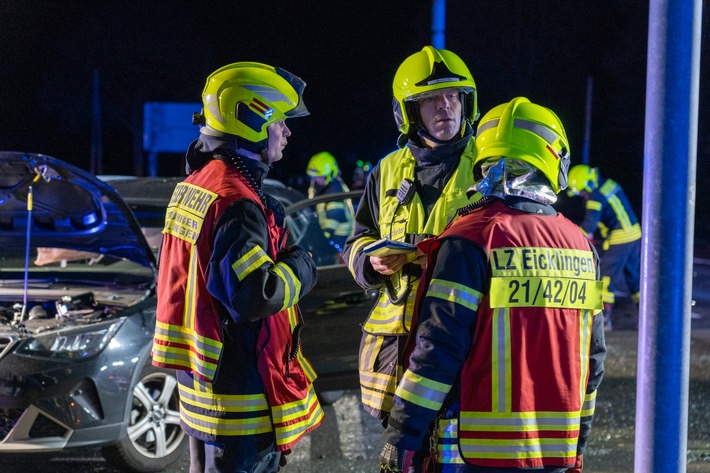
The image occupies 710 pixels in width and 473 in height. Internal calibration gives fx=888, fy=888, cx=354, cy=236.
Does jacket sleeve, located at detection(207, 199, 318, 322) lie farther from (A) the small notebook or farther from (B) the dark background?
(B) the dark background

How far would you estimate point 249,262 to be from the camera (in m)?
3.00

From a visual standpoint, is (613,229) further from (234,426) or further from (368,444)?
(234,426)

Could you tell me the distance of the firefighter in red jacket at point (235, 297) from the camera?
9.98 ft

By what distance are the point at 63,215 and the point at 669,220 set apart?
13.3 ft

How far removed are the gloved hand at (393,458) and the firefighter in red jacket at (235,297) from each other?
1.65 feet

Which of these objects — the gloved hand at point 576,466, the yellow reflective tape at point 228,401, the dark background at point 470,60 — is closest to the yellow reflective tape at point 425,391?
the gloved hand at point 576,466

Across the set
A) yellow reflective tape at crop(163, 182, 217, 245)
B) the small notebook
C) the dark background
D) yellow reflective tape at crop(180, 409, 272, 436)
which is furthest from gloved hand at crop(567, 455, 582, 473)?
the dark background

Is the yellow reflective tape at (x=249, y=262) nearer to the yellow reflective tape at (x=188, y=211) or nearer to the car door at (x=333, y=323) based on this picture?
the yellow reflective tape at (x=188, y=211)

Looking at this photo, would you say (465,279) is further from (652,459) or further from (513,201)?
(652,459)

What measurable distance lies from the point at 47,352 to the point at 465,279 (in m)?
2.95

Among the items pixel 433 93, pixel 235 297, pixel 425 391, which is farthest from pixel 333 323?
pixel 425 391

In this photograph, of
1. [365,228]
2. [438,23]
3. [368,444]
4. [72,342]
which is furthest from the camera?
[438,23]

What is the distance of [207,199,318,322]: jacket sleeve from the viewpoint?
299 cm

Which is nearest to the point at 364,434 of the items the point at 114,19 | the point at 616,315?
the point at 616,315
